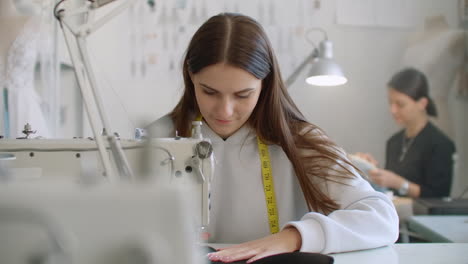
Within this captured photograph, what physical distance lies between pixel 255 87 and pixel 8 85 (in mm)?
1170

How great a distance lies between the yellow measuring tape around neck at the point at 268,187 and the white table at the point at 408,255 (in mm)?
252

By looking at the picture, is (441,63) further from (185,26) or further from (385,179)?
(185,26)

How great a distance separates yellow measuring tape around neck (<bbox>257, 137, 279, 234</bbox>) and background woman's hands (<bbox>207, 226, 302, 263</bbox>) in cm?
25

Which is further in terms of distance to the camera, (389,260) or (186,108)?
(186,108)

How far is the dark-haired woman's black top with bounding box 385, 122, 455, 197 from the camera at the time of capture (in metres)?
2.55

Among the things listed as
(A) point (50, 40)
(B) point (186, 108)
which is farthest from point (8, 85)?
(B) point (186, 108)

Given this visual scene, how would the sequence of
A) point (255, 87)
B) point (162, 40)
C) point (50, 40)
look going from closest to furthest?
point (255, 87)
point (50, 40)
point (162, 40)

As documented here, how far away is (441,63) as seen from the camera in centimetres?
282

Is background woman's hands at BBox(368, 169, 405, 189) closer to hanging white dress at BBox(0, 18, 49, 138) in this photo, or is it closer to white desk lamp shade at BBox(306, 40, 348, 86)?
white desk lamp shade at BBox(306, 40, 348, 86)

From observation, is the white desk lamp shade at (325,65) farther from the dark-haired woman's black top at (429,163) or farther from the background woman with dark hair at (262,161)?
the background woman with dark hair at (262,161)

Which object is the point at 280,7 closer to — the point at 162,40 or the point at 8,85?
the point at 162,40

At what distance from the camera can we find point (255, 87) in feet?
3.38

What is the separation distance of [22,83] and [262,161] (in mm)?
1159

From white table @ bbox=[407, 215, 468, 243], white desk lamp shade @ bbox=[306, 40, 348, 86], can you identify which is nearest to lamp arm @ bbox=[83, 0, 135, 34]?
white table @ bbox=[407, 215, 468, 243]
